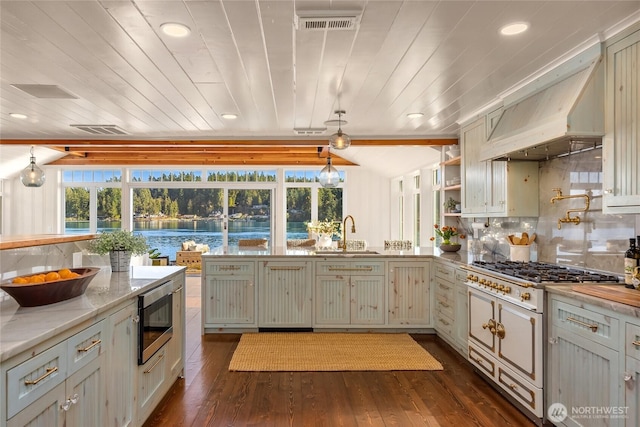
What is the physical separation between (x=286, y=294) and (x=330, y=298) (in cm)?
49

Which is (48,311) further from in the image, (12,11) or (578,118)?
(578,118)

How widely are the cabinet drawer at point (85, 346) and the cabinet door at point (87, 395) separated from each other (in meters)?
0.03

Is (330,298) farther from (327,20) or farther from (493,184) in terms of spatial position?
(327,20)

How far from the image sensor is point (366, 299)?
174 inches

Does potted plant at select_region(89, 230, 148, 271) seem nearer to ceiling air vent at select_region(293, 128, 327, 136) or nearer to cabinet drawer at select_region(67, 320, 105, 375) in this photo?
cabinet drawer at select_region(67, 320, 105, 375)

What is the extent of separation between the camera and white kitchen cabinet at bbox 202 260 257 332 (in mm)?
4355

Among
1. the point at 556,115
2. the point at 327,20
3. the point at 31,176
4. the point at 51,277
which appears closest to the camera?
the point at 51,277

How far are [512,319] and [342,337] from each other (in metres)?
2.00

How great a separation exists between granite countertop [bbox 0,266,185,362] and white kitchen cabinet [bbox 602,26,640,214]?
280cm

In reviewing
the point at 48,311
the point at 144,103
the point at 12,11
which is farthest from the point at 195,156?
the point at 48,311

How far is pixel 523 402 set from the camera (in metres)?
2.58

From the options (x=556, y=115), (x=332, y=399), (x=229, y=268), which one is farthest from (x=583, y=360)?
(x=229, y=268)

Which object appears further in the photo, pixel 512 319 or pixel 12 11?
pixel 512 319

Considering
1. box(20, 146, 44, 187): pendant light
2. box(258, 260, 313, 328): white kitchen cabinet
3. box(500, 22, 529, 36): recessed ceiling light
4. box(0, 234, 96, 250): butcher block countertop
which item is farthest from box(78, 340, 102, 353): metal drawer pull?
box(20, 146, 44, 187): pendant light
